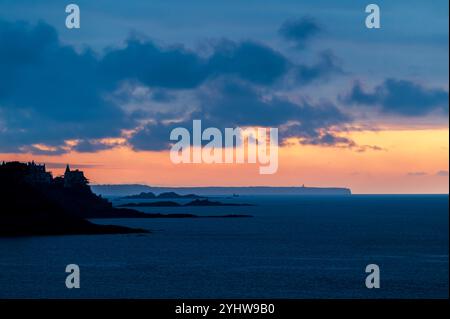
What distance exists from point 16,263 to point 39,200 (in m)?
59.0

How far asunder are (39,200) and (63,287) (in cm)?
8487

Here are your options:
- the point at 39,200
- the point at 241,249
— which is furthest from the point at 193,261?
the point at 39,200

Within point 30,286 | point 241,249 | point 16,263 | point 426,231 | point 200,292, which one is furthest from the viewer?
point 426,231

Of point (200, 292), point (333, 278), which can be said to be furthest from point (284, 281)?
point (200, 292)

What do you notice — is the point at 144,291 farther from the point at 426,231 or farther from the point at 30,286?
the point at 426,231

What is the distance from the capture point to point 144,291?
72.8 m

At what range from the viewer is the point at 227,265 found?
97.6 metres

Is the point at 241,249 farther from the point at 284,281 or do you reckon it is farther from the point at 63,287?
the point at 63,287

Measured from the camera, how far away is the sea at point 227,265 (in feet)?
241

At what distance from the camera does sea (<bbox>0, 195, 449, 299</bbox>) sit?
73.6 meters

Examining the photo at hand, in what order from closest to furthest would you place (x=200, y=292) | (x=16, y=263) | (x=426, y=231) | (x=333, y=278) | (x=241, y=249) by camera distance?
(x=200, y=292)
(x=333, y=278)
(x=16, y=263)
(x=241, y=249)
(x=426, y=231)

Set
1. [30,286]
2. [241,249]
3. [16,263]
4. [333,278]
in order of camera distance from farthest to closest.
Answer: [241,249]
[16,263]
[333,278]
[30,286]

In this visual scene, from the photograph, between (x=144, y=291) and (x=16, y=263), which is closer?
(x=144, y=291)
